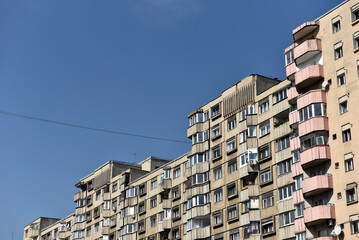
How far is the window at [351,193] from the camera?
63781 mm

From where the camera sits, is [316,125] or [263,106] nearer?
[316,125]

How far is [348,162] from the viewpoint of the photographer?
65500 millimetres

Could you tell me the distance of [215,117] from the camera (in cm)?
8875

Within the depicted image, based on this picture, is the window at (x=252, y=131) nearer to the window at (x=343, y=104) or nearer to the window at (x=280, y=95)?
the window at (x=280, y=95)

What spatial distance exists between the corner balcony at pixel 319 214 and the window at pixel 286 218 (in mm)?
4969

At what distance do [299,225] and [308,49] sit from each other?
17561 millimetres

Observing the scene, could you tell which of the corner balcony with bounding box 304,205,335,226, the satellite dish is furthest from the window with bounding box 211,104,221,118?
the satellite dish

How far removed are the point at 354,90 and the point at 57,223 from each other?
79196 millimetres

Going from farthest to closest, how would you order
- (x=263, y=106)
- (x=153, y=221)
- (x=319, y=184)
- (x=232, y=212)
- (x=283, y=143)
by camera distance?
(x=153, y=221) → (x=232, y=212) → (x=263, y=106) → (x=283, y=143) → (x=319, y=184)

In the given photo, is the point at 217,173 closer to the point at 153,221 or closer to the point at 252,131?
the point at 252,131

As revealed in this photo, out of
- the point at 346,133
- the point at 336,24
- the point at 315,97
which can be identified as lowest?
the point at 346,133

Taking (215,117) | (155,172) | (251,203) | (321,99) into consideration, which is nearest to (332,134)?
(321,99)

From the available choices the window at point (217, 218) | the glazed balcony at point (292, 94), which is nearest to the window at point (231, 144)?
the window at point (217, 218)

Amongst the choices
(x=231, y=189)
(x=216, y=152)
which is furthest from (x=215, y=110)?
(x=231, y=189)
